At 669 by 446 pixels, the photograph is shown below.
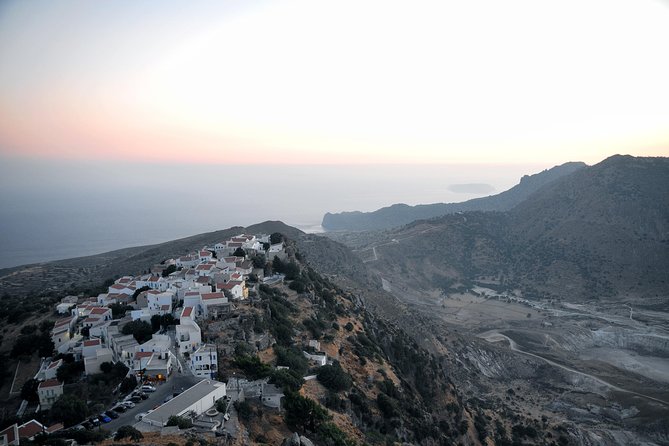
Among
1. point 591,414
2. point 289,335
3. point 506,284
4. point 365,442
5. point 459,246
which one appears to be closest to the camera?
point 365,442

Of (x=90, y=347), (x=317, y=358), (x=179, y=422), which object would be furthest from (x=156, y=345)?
(x=317, y=358)

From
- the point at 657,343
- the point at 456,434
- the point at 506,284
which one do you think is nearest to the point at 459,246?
the point at 506,284

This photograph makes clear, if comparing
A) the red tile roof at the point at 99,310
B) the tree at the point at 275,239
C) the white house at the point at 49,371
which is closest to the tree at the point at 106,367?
the white house at the point at 49,371

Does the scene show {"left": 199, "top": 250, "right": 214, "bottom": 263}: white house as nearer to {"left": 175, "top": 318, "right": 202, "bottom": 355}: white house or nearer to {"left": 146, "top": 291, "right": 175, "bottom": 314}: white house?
{"left": 146, "top": 291, "right": 175, "bottom": 314}: white house

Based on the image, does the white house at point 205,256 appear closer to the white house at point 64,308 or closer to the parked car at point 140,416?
the white house at point 64,308

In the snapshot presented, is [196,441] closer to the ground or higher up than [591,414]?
higher up

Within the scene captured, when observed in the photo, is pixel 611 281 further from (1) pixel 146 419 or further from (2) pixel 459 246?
(1) pixel 146 419

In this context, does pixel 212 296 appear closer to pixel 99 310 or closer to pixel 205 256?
pixel 99 310
